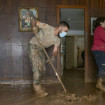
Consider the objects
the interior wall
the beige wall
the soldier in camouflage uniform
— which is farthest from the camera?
the beige wall

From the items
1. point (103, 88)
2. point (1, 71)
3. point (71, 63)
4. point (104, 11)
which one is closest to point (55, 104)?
Result: point (103, 88)

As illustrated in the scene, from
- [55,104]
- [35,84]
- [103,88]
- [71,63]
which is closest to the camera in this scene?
[55,104]

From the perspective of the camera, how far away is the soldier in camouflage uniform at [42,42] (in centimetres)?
304

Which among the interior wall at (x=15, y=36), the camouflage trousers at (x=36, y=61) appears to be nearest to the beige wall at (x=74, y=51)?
the interior wall at (x=15, y=36)

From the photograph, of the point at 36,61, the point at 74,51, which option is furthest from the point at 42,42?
the point at 74,51

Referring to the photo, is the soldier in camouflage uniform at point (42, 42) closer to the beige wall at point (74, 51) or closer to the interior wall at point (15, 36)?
the interior wall at point (15, 36)

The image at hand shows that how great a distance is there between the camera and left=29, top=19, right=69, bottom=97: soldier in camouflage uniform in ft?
9.99

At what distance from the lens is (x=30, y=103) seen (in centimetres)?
258

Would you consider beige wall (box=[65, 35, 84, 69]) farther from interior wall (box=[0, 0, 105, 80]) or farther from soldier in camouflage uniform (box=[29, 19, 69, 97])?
soldier in camouflage uniform (box=[29, 19, 69, 97])

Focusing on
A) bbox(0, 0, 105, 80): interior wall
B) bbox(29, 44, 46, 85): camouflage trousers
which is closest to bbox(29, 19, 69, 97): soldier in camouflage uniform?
bbox(29, 44, 46, 85): camouflage trousers

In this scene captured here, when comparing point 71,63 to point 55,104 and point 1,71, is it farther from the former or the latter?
point 55,104

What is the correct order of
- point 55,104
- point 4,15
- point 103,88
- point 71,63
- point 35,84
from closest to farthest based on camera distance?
point 55,104 → point 35,84 → point 103,88 → point 4,15 → point 71,63

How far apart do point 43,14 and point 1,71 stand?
67.3 inches

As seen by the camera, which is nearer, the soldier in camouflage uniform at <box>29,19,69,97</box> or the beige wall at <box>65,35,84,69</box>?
the soldier in camouflage uniform at <box>29,19,69,97</box>
